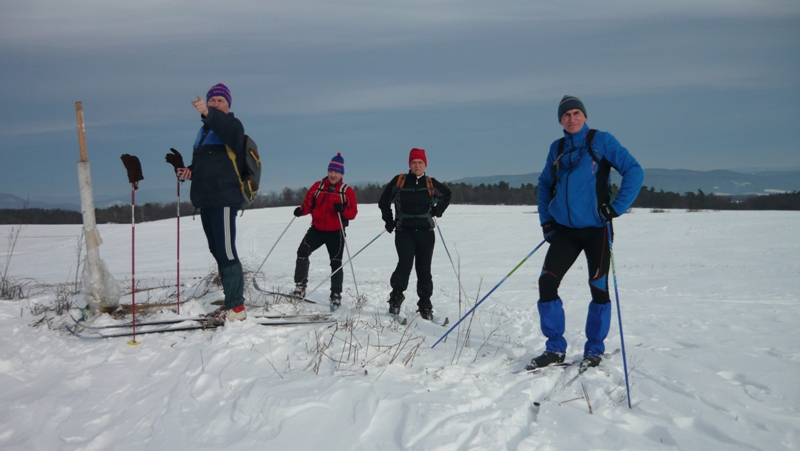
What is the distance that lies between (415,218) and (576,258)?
7.52 ft

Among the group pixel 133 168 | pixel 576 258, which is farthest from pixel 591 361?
pixel 133 168

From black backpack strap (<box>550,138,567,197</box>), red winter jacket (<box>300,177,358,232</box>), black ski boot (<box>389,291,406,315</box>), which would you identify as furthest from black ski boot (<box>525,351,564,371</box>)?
red winter jacket (<box>300,177,358,232</box>)

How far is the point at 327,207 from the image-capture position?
6559mm

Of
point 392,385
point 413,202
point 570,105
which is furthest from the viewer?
point 413,202

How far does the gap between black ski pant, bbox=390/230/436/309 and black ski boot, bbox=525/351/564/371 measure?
2.15 meters

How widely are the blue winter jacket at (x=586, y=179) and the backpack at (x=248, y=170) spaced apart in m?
2.88

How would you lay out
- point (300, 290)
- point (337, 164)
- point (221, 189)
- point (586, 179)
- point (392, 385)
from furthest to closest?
point (337, 164)
point (300, 290)
point (221, 189)
point (586, 179)
point (392, 385)

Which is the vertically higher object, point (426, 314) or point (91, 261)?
point (91, 261)

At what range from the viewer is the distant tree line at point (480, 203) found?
137 ft

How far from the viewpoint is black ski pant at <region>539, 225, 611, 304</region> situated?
4.04 meters

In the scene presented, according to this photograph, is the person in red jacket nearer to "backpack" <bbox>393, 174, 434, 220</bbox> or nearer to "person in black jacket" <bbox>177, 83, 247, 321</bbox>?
"backpack" <bbox>393, 174, 434, 220</bbox>

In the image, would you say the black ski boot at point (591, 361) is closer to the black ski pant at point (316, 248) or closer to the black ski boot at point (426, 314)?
the black ski boot at point (426, 314)

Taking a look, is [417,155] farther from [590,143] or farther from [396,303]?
[590,143]

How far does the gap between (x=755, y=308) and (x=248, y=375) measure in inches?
280
